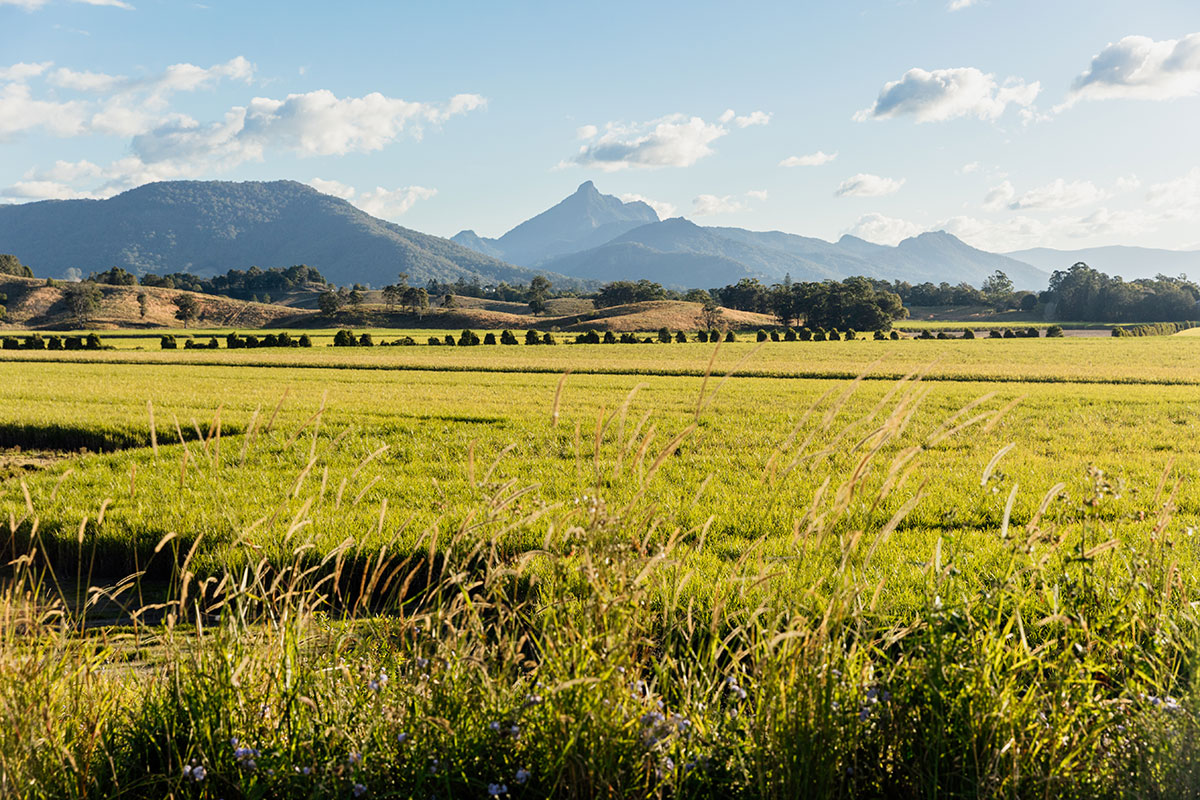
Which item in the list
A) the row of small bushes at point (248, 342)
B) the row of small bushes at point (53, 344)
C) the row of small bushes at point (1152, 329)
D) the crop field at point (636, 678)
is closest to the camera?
the crop field at point (636, 678)

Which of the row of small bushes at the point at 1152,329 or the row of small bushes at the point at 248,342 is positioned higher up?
the row of small bushes at the point at 1152,329

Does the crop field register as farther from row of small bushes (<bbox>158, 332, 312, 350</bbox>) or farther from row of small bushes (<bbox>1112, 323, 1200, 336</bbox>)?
row of small bushes (<bbox>1112, 323, 1200, 336</bbox>)

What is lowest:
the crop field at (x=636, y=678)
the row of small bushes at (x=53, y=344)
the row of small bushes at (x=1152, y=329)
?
the crop field at (x=636, y=678)

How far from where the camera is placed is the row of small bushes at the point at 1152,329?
309ft

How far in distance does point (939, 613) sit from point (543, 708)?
78.3 inches

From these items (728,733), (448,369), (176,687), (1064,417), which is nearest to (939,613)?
(728,733)

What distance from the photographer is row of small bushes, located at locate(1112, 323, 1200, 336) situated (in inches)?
3706

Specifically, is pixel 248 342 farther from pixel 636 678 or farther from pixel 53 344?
Answer: pixel 636 678

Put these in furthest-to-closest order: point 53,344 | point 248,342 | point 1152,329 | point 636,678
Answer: point 1152,329
point 248,342
point 53,344
point 636,678

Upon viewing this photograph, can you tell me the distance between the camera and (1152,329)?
104 m

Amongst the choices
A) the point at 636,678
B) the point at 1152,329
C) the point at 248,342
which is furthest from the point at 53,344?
the point at 1152,329

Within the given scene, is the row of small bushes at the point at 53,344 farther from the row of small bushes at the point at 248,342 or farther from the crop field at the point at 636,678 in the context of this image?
the crop field at the point at 636,678

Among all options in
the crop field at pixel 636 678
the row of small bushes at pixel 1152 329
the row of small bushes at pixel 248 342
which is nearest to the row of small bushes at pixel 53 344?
the row of small bushes at pixel 248 342

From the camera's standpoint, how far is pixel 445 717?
3.54 meters
